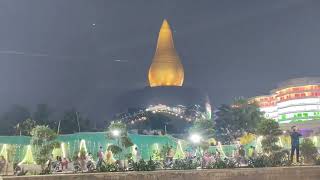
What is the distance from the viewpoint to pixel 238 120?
61.2 metres

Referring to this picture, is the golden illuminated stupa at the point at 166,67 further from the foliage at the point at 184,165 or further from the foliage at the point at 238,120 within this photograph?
the foliage at the point at 184,165

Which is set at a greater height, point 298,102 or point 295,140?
point 298,102

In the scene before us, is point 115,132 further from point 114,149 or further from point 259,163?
point 259,163

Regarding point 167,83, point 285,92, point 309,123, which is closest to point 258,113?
point 167,83

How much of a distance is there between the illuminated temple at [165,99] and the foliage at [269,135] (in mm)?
54032

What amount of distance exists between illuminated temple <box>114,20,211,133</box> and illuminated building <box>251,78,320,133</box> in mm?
17477

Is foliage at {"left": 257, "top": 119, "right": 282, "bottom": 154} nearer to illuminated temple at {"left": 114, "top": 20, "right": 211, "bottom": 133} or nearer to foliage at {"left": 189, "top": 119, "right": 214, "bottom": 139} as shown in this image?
foliage at {"left": 189, "top": 119, "right": 214, "bottom": 139}

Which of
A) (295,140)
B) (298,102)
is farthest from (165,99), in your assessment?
(295,140)

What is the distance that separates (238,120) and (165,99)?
81.6 ft

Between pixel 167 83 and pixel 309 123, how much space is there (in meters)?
33.2

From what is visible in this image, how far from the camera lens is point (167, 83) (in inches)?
3250

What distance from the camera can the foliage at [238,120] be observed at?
57.8 m

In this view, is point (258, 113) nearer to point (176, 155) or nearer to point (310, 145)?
point (176, 155)

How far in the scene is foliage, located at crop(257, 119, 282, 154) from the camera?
23.6m
